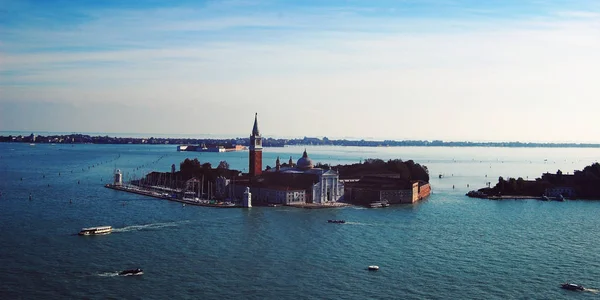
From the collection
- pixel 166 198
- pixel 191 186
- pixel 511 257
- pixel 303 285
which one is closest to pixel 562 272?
pixel 511 257

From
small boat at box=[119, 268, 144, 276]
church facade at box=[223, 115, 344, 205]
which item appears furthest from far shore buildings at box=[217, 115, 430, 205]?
small boat at box=[119, 268, 144, 276]

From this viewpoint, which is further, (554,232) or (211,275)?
(554,232)

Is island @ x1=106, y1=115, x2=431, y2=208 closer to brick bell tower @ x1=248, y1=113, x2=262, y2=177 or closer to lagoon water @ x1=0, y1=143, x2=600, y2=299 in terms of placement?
brick bell tower @ x1=248, y1=113, x2=262, y2=177

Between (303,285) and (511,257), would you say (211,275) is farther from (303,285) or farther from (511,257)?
(511,257)

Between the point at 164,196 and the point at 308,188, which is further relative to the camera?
the point at 164,196

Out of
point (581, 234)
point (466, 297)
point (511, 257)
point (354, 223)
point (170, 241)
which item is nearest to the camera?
point (466, 297)

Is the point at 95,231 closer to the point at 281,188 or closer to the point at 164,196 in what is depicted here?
the point at 281,188

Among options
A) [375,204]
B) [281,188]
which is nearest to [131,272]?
[281,188]
